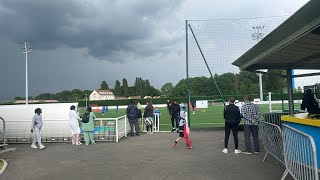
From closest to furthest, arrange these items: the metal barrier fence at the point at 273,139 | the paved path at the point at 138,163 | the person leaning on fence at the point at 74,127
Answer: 1. the metal barrier fence at the point at 273,139
2. the paved path at the point at 138,163
3. the person leaning on fence at the point at 74,127

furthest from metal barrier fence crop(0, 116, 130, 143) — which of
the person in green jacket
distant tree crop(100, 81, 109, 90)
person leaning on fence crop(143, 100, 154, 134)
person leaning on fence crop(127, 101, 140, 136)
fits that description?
distant tree crop(100, 81, 109, 90)

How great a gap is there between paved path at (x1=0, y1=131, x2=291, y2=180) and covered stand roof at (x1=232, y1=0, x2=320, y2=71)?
2934mm

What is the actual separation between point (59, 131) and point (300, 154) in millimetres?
11797

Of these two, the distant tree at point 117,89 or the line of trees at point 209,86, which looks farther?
the distant tree at point 117,89

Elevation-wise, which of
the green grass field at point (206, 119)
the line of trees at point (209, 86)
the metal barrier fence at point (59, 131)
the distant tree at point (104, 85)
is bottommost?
the green grass field at point (206, 119)

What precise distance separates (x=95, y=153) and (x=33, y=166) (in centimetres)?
242

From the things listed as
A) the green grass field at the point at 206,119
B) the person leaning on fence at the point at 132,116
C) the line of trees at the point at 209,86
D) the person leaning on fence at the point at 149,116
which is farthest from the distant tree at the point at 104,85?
the person leaning on fence at the point at 132,116

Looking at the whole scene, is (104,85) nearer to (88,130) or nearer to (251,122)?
(88,130)

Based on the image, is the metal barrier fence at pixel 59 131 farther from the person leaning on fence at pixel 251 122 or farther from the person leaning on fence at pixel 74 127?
the person leaning on fence at pixel 251 122

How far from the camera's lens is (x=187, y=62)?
17.5 m

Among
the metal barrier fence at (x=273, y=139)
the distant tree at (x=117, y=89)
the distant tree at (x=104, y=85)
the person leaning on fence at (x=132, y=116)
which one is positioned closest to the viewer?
the metal barrier fence at (x=273, y=139)

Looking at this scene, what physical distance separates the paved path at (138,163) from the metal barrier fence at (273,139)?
43cm

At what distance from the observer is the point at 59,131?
15125 mm

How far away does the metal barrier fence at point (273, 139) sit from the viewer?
25.0ft
